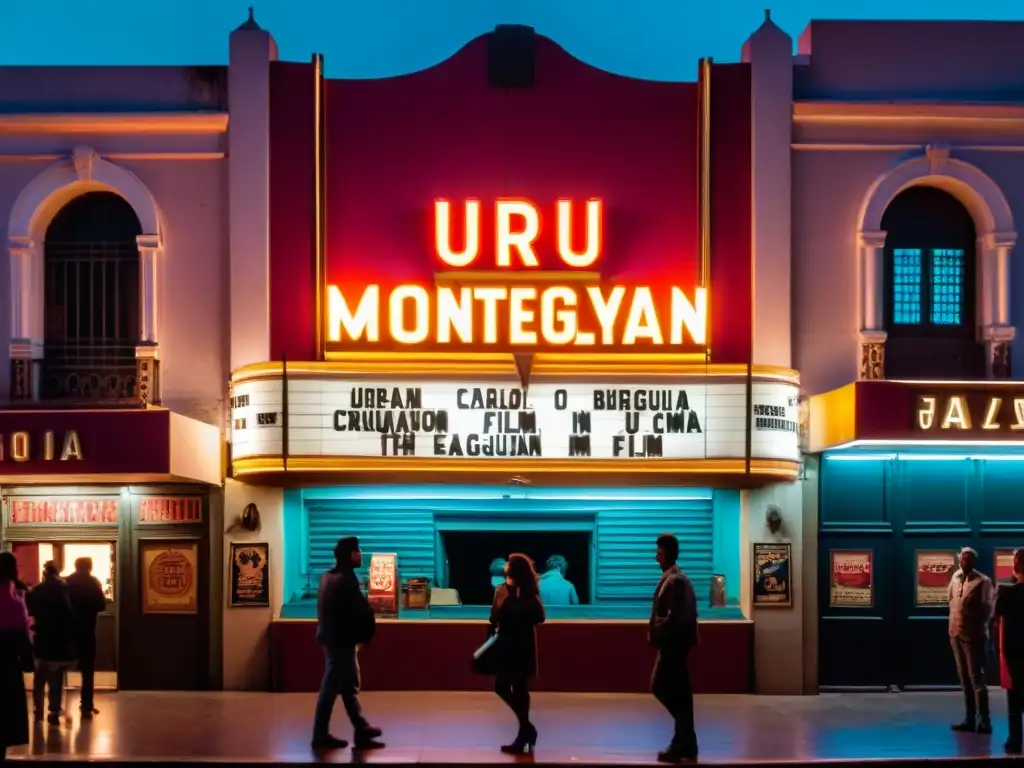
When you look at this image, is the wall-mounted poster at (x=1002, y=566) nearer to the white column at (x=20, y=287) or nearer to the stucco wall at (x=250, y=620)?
the stucco wall at (x=250, y=620)

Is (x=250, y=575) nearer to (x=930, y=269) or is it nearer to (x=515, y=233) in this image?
(x=515, y=233)

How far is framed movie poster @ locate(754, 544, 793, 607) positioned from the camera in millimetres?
15969

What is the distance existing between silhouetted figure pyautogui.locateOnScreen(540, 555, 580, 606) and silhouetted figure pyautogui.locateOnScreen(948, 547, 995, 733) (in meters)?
4.92

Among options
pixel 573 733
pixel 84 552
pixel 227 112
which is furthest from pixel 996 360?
pixel 84 552

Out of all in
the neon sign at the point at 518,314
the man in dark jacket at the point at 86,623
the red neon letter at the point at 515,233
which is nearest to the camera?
the man in dark jacket at the point at 86,623

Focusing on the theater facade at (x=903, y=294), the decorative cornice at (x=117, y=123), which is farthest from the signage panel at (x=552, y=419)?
the decorative cornice at (x=117, y=123)

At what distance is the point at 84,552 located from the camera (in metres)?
16.4

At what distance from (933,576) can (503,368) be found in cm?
605

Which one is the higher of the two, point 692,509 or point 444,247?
point 444,247

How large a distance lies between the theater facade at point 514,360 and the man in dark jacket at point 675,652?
3.48 meters

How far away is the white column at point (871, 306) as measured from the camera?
52.9 ft

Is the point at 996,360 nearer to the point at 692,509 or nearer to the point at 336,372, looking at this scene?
the point at 692,509

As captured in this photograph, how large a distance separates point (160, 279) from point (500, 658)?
7.03 m

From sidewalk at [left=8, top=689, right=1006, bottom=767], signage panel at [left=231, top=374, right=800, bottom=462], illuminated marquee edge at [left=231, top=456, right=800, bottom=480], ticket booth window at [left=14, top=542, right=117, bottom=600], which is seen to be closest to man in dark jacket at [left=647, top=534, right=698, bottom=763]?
sidewalk at [left=8, top=689, right=1006, bottom=767]
